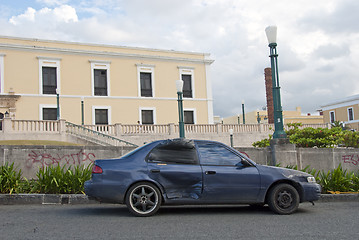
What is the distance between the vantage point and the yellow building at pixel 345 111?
56500mm

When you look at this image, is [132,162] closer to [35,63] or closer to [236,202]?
[236,202]

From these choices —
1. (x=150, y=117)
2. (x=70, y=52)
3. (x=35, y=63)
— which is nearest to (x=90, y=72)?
Answer: (x=70, y=52)

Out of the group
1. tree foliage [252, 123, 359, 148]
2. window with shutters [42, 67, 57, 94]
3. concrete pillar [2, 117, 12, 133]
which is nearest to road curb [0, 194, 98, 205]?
tree foliage [252, 123, 359, 148]

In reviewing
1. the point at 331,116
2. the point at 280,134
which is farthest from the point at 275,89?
the point at 331,116

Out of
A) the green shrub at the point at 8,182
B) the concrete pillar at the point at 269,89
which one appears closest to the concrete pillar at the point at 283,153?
the green shrub at the point at 8,182

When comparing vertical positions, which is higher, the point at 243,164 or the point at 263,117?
the point at 263,117

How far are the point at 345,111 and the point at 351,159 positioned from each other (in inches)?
1974

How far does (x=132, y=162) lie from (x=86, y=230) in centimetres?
170

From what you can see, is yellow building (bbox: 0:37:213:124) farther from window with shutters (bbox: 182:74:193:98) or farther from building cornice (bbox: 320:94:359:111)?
building cornice (bbox: 320:94:359:111)

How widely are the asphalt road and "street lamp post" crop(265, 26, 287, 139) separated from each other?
128 inches

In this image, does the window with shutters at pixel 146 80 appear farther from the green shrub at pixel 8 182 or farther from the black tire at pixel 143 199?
the black tire at pixel 143 199

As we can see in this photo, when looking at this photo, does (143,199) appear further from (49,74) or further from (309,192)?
(49,74)

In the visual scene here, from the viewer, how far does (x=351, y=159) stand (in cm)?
1272

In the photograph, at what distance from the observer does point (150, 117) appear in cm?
3828
